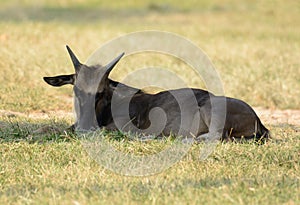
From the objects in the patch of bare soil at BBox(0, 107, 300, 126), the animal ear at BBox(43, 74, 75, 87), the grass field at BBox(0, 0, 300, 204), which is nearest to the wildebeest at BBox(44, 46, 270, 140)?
the animal ear at BBox(43, 74, 75, 87)

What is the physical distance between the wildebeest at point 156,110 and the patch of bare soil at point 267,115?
3.35 feet

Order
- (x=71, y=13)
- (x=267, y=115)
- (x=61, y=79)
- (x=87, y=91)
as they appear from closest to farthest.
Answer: (x=87, y=91) < (x=61, y=79) < (x=267, y=115) < (x=71, y=13)

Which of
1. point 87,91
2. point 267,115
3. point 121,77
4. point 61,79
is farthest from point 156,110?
point 121,77

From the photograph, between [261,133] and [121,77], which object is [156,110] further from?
[121,77]

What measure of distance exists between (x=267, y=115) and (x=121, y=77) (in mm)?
2965

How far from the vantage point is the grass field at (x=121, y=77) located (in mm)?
5340

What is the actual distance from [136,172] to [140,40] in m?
9.88

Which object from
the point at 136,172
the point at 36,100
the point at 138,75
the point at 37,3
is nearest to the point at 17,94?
the point at 36,100

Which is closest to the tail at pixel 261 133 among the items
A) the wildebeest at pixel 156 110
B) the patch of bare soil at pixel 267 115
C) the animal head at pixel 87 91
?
the wildebeest at pixel 156 110

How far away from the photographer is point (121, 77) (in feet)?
39.2

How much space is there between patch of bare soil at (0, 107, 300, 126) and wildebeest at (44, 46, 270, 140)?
1020mm

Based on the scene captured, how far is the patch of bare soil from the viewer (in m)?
9.02

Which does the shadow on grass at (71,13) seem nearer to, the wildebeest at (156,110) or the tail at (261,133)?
the wildebeest at (156,110)

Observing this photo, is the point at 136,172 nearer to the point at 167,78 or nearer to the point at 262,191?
the point at 262,191
